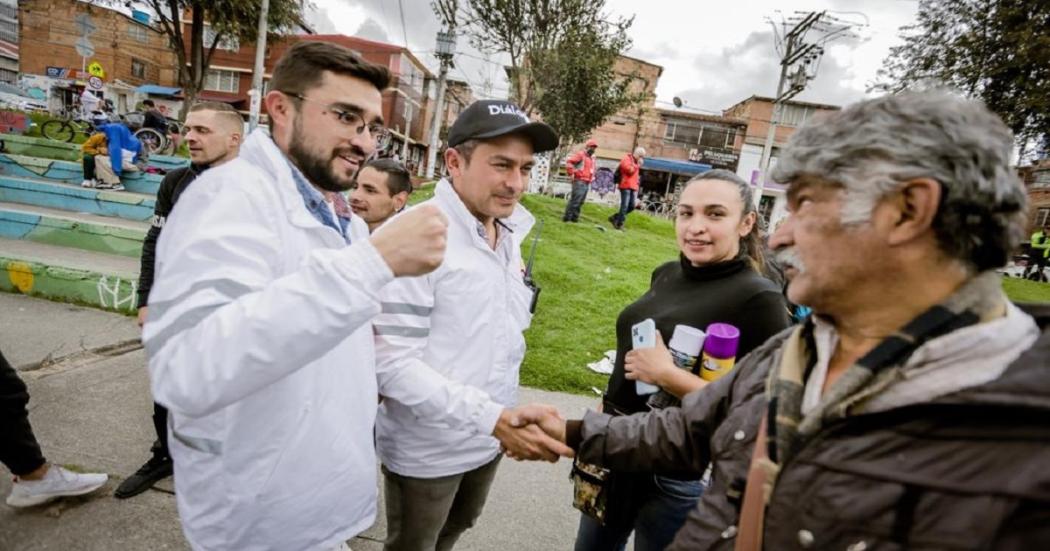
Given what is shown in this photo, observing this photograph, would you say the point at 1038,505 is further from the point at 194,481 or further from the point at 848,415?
the point at 194,481

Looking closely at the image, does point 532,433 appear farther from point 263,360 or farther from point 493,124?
point 493,124

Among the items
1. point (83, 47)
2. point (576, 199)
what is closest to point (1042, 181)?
point (576, 199)

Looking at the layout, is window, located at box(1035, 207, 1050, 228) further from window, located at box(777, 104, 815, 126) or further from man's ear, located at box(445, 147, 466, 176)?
man's ear, located at box(445, 147, 466, 176)

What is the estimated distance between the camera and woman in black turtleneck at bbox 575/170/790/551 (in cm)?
182

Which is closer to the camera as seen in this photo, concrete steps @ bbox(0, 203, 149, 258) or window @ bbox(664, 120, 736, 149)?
concrete steps @ bbox(0, 203, 149, 258)

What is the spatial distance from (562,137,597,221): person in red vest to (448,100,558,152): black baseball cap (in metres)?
9.06

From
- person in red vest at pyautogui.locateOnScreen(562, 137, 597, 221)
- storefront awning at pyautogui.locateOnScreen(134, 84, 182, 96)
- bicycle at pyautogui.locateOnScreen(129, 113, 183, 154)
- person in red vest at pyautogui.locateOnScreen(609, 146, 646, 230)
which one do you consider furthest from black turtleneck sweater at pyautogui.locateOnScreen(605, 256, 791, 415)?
storefront awning at pyautogui.locateOnScreen(134, 84, 182, 96)

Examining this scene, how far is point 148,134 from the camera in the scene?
36.9 ft

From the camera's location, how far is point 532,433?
169cm

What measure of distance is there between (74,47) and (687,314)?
4879cm

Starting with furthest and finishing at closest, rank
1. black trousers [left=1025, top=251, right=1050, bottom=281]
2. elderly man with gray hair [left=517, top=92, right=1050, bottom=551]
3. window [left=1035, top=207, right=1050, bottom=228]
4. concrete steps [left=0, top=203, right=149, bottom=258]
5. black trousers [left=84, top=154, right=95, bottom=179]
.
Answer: window [left=1035, top=207, right=1050, bottom=228] → black trousers [left=1025, top=251, right=1050, bottom=281] → black trousers [left=84, top=154, right=95, bottom=179] → concrete steps [left=0, top=203, right=149, bottom=258] → elderly man with gray hair [left=517, top=92, right=1050, bottom=551]

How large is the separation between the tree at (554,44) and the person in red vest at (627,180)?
5295 mm

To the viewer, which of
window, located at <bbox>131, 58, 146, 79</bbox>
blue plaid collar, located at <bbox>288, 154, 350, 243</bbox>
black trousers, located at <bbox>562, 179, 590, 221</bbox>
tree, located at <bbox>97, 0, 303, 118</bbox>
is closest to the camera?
blue plaid collar, located at <bbox>288, 154, 350, 243</bbox>

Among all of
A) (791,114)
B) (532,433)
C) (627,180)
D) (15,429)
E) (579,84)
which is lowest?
(15,429)
